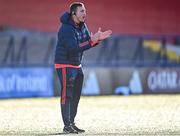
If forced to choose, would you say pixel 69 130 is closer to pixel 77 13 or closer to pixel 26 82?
pixel 77 13

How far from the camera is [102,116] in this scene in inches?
541

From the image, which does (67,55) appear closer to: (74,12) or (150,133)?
(74,12)

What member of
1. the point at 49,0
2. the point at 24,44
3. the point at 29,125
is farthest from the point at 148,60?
the point at 29,125

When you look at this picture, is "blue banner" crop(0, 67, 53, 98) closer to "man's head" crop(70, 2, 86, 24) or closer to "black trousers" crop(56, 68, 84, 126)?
"black trousers" crop(56, 68, 84, 126)

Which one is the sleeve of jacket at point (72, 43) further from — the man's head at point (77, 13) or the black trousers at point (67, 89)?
the black trousers at point (67, 89)

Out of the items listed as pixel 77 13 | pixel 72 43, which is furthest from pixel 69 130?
pixel 77 13

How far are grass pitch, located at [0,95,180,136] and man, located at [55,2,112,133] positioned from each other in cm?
45

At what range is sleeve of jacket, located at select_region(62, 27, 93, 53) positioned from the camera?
10.4 m

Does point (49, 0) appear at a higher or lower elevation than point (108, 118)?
higher

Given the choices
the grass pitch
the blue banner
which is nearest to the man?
the grass pitch

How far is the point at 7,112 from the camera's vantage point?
14.7 m

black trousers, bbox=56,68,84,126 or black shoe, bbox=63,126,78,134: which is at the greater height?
black trousers, bbox=56,68,84,126

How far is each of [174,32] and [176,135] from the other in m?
21.1

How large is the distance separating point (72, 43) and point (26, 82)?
884cm
